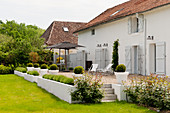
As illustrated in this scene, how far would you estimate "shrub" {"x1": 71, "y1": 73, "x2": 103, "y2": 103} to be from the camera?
9.01m

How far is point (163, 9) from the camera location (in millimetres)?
14219

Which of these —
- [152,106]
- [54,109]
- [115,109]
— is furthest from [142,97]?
[54,109]

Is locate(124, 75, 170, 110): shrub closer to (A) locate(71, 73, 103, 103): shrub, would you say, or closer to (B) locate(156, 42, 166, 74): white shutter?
(A) locate(71, 73, 103, 103): shrub

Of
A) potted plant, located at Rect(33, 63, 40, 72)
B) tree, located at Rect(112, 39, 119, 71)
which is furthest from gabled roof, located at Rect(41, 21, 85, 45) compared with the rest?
tree, located at Rect(112, 39, 119, 71)

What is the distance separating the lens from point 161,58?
14078 mm

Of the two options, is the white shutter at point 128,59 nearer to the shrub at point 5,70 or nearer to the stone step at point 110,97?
the stone step at point 110,97

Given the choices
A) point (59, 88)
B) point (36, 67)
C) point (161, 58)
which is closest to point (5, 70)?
point (36, 67)

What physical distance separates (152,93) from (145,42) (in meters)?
7.99

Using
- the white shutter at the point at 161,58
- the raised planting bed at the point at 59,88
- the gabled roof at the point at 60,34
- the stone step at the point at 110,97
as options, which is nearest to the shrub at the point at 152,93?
the stone step at the point at 110,97

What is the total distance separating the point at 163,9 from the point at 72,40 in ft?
67.4

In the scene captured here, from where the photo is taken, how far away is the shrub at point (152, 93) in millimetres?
7707

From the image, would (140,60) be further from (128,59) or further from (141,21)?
(141,21)

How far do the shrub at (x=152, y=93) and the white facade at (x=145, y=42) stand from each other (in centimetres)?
543

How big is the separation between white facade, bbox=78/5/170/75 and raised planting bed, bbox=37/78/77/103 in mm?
6034
